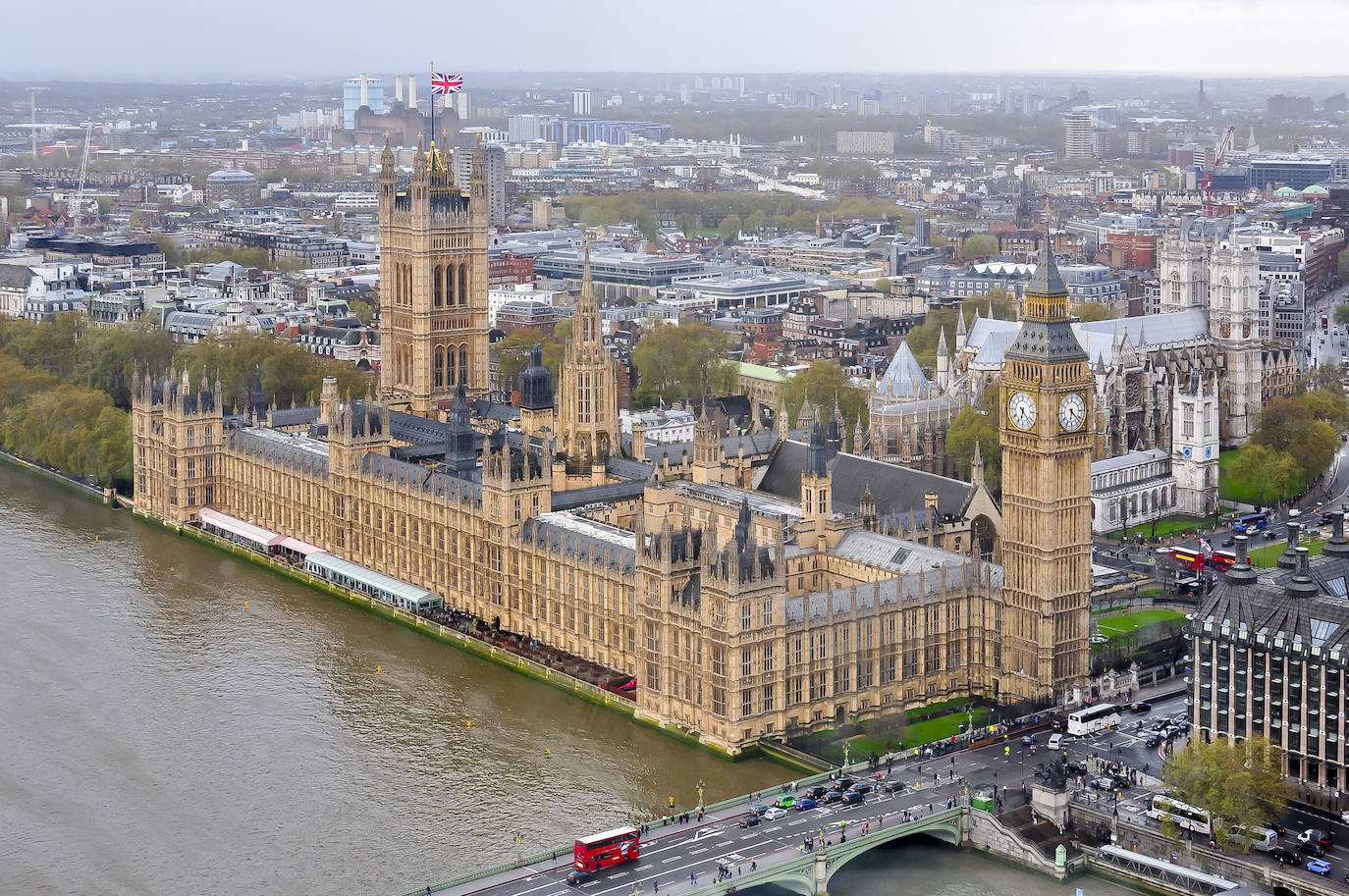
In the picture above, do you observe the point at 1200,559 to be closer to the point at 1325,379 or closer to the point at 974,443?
the point at 974,443

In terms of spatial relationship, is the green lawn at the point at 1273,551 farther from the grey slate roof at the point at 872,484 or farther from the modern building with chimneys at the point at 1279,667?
the modern building with chimneys at the point at 1279,667

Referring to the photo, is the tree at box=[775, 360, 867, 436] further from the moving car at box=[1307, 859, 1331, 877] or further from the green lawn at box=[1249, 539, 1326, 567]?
the moving car at box=[1307, 859, 1331, 877]

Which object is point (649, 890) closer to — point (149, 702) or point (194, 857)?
point (194, 857)

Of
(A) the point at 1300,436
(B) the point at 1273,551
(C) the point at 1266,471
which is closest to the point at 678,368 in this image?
(A) the point at 1300,436

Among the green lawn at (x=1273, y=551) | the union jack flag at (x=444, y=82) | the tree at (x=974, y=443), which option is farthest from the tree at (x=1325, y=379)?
the union jack flag at (x=444, y=82)

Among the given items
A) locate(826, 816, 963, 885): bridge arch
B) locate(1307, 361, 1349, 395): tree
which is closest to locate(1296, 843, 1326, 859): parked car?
locate(826, 816, 963, 885): bridge arch

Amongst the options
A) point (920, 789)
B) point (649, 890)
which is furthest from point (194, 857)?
point (920, 789)
